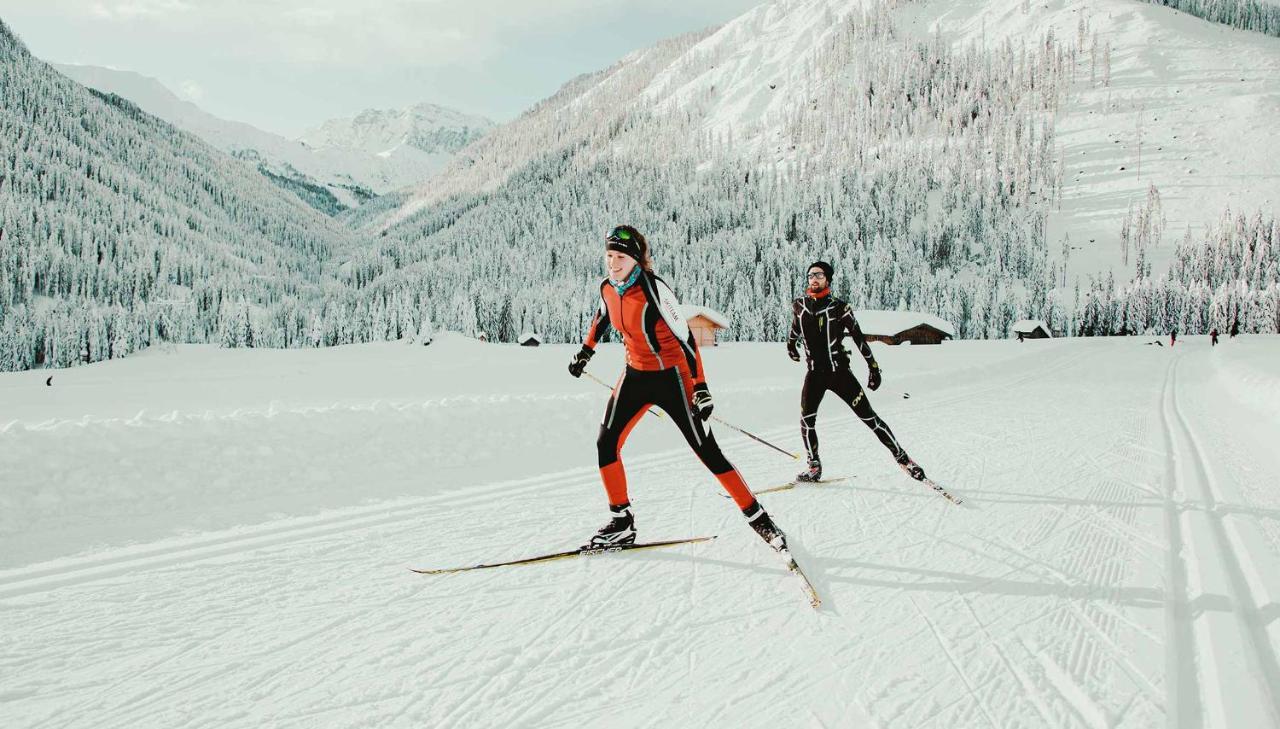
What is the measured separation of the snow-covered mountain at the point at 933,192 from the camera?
112 meters

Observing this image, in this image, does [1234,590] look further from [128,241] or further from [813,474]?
[128,241]

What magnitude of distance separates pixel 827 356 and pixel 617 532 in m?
3.29

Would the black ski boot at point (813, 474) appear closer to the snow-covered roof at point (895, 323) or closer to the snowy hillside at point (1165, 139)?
the snow-covered roof at point (895, 323)

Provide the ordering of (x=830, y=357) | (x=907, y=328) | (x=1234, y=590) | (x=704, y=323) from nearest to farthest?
1. (x=1234, y=590)
2. (x=830, y=357)
3. (x=704, y=323)
4. (x=907, y=328)

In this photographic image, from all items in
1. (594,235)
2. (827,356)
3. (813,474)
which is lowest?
(813,474)

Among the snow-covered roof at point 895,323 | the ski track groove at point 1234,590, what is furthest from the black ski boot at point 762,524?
the snow-covered roof at point 895,323

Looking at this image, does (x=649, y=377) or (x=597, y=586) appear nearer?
(x=597, y=586)

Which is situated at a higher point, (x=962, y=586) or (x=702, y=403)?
(x=702, y=403)

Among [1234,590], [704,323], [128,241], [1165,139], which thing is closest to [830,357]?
[1234,590]

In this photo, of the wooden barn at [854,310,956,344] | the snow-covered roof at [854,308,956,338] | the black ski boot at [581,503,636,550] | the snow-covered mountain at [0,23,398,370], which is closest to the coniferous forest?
the snow-covered mountain at [0,23,398,370]

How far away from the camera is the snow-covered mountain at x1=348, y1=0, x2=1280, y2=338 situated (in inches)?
4409

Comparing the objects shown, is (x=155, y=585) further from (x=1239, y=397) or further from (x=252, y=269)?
(x=252, y=269)

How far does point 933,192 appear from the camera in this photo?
153625mm

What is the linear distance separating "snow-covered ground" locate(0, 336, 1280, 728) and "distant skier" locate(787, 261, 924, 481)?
0.48 m
